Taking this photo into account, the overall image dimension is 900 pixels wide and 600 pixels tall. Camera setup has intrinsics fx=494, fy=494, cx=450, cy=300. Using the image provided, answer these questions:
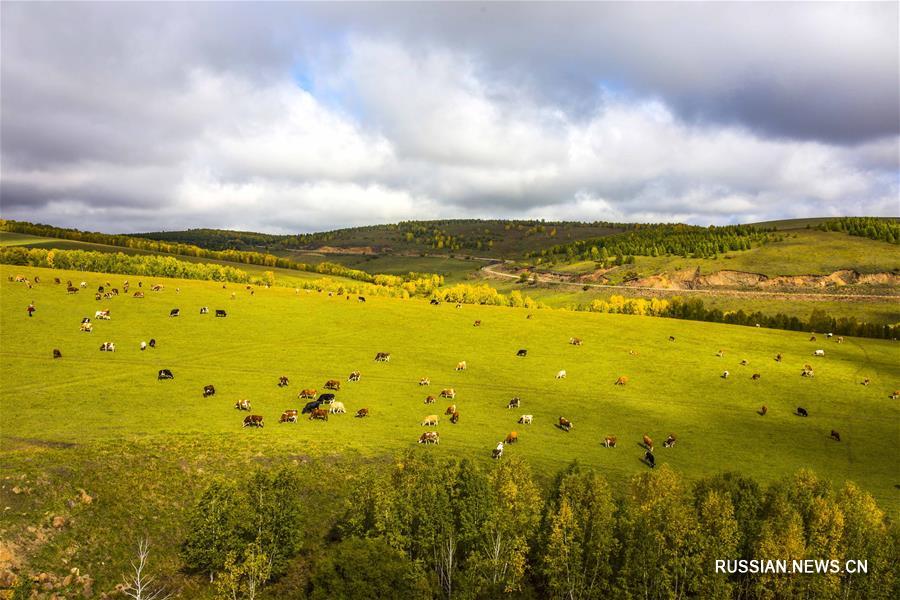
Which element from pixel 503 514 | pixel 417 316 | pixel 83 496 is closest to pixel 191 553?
pixel 83 496

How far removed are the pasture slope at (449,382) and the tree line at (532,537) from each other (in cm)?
688

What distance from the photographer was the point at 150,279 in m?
110

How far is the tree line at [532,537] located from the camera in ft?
111

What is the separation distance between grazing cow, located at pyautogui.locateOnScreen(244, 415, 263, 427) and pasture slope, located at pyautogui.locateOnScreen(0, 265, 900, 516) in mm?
1452

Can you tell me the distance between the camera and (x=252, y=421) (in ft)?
161

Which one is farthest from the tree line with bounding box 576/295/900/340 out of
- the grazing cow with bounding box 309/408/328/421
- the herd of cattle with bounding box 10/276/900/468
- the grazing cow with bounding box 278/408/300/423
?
the grazing cow with bounding box 278/408/300/423

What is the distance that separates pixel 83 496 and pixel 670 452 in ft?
169

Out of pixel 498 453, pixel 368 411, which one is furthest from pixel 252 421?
pixel 498 453

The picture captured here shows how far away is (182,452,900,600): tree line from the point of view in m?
33.7

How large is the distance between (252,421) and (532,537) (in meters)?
29.0

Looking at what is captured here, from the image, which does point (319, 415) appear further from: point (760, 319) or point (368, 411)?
point (760, 319)

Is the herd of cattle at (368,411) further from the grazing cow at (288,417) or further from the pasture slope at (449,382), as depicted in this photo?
the pasture slope at (449,382)

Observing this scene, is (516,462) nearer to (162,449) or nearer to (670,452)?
(670,452)

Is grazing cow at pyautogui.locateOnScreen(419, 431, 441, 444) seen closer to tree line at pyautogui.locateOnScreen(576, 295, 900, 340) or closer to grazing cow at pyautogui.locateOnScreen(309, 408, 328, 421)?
grazing cow at pyautogui.locateOnScreen(309, 408, 328, 421)
